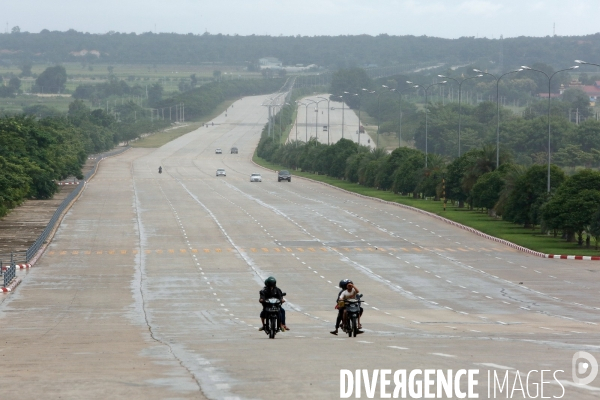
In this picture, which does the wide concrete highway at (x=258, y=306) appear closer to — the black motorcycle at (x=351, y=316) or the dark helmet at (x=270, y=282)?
the black motorcycle at (x=351, y=316)

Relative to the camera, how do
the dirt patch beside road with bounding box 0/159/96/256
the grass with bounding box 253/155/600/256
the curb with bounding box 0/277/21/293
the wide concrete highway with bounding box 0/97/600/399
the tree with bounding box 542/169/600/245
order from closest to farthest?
the wide concrete highway with bounding box 0/97/600/399 < the curb with bounding box 0/277/21/293 < the tree with bounding box 542/169/600/245 < the grass with bounding box 253/155/600/256 < the dirt patch beside road with bounding box 0/159/96/256

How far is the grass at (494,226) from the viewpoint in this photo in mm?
63906

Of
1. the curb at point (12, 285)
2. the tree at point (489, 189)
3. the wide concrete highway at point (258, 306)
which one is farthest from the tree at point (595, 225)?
the curb at point (12, 285)

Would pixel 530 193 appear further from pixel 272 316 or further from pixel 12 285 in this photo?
pixel 272 316

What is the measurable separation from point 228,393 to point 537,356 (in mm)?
7534

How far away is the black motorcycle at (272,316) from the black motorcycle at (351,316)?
1649mm

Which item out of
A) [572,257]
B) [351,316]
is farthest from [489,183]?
[351,316]

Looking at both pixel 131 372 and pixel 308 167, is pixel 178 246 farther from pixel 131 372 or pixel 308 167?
pixel 308 167

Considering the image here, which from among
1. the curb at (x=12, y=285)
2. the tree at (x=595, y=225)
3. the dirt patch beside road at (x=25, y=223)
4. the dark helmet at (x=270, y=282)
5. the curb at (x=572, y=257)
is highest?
the dark helmet at (x=270, y=282)

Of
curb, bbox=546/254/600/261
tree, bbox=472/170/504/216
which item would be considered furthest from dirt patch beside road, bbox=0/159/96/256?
tree, bbox=472/170/504/216

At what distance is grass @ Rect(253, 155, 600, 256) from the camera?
210 feet

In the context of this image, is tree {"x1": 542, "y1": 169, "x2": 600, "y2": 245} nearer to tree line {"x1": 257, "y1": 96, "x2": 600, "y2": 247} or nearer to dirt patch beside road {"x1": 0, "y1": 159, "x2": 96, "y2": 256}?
tree line {"x1": 257, "y1": 96, "x2": 600, "y2": 247}

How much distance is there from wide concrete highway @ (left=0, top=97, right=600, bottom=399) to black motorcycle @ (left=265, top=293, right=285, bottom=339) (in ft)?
0.94

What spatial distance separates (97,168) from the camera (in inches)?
5979
